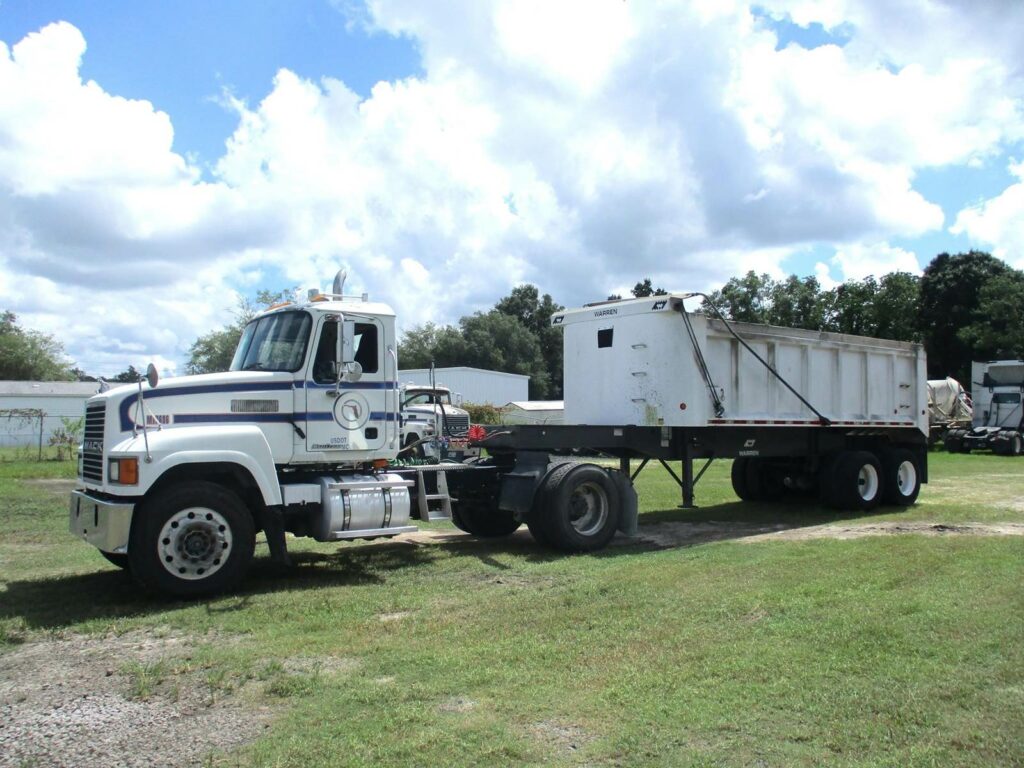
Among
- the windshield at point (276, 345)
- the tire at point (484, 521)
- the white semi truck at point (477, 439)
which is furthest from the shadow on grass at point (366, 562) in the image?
the windshield at point (276, 345)

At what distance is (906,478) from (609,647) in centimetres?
1113

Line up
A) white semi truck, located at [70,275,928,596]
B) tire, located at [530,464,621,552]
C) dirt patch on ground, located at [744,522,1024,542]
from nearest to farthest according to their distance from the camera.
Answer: white semi truck, located at [70,275,928,596]
tire, located at [530,464,621,552]
dirt patch on ground, located at [744,522,1024,542]

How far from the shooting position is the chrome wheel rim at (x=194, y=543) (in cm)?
798

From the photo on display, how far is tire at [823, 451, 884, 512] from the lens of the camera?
1445 centimetres

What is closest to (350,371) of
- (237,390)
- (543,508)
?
(237,390)

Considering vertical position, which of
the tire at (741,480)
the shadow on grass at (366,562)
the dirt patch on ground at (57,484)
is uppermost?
the tire at (741,480)

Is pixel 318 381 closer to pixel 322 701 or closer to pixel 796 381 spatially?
pixel 322 701

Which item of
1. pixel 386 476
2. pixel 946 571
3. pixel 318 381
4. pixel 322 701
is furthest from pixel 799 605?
pixel 318 381

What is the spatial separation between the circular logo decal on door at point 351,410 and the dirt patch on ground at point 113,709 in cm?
327

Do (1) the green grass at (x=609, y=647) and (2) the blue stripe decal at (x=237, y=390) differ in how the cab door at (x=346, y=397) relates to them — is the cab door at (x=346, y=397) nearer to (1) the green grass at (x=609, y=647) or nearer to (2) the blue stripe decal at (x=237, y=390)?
(2) the blue stripe decal at (x=237, y=390)

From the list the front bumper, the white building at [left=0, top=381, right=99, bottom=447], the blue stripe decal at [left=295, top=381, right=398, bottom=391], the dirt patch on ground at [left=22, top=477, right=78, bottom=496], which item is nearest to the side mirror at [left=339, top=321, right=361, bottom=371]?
the blue stripe decal at [left=295, top=381, right=398, bottom=391]

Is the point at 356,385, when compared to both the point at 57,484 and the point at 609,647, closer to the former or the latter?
the point at 609,647

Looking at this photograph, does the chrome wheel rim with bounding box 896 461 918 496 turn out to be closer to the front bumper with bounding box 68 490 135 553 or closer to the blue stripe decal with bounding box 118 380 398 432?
the blue stripe decal with bounding box 118 380 398 432

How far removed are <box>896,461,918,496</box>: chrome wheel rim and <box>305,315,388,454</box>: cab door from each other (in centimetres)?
1003
